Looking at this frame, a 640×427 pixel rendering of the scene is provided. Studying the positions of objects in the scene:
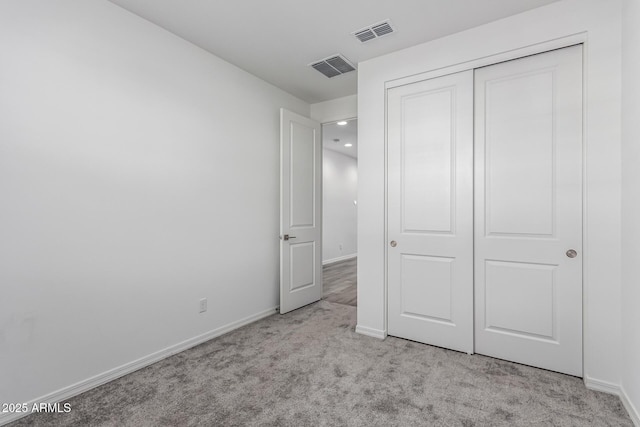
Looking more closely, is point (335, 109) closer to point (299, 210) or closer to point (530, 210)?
point (299, 210)

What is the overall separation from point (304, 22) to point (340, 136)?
367cm

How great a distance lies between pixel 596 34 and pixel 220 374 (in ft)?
11.5

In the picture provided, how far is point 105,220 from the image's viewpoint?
83.8 inches

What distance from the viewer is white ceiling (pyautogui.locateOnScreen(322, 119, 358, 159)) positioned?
5.34 metres

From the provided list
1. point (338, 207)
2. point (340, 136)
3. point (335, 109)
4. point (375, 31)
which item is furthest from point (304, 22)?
point (338, 207)

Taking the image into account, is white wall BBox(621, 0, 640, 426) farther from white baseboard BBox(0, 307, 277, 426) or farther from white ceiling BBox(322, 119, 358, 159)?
white ceiling BBox(322, 119, 358, 159)

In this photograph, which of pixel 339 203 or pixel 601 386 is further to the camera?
pixel 339 203

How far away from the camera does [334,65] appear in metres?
3.09

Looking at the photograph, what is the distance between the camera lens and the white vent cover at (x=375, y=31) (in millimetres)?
2439

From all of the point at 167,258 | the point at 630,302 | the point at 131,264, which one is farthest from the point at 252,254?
the point at 630,302

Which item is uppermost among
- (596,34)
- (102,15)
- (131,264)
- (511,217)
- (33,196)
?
(102,15)

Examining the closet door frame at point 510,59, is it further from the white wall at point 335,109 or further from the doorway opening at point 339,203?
the doorway opening at point 339,203

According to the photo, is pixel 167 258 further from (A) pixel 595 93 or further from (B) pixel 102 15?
(A) pixel 595 93

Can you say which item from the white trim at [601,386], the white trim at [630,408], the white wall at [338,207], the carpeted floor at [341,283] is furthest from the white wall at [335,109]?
the white trim at [630,408]
